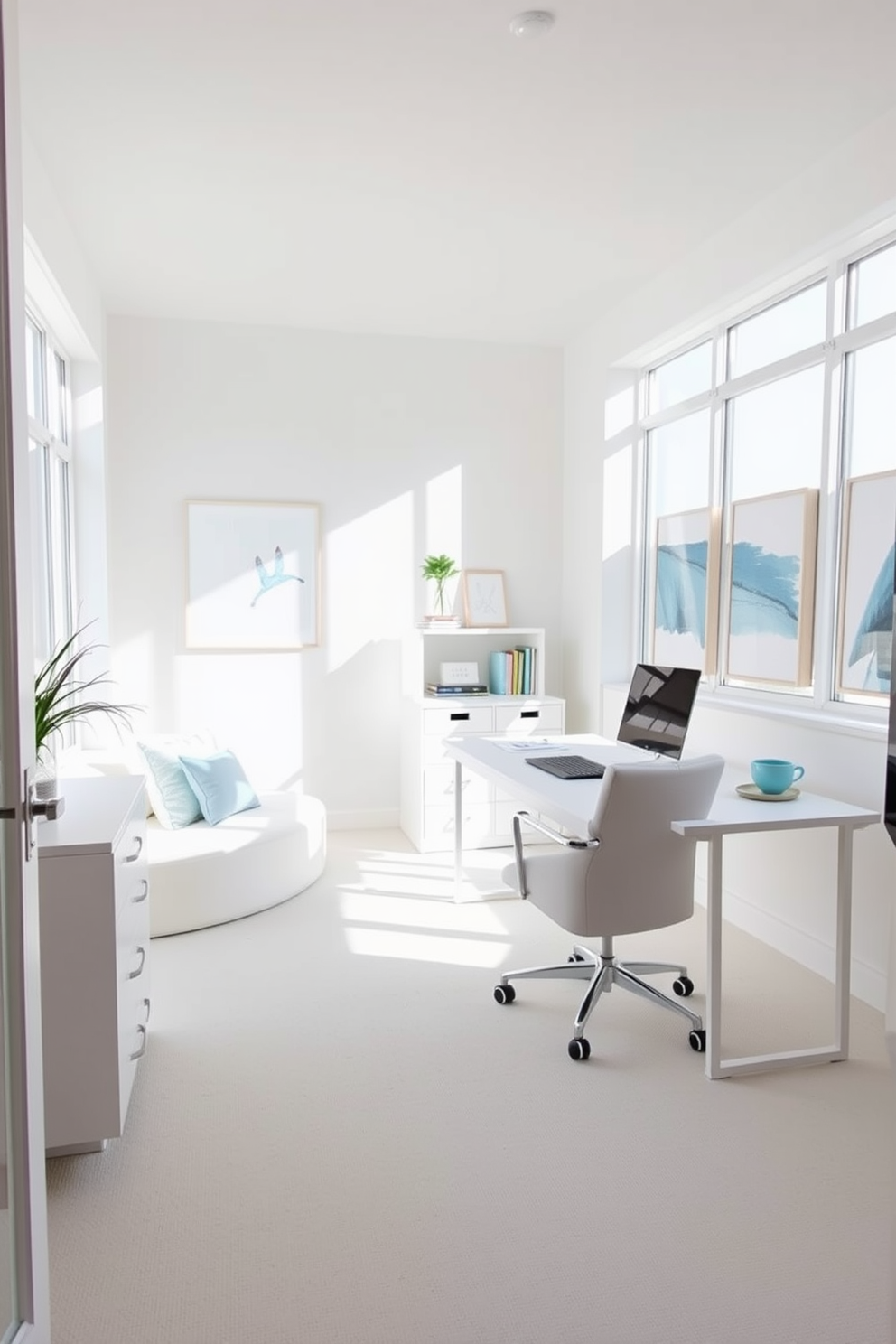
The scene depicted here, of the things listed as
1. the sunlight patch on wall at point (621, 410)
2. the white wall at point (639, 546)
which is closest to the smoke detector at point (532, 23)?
the white wall at point (639, 546)

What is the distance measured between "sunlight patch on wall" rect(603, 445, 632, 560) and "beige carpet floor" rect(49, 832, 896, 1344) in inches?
98.5

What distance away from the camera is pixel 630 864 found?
8.98 ft

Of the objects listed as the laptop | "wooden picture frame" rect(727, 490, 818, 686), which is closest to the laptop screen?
the laptop

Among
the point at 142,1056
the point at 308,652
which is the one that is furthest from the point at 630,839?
the point at 308,652

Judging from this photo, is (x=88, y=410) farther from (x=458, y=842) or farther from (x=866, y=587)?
(x=866, y=587)

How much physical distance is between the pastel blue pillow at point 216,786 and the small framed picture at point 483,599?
5.75 ft

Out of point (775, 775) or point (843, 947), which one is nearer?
point (843, 947)

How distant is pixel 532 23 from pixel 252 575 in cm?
326

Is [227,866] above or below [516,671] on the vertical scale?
below

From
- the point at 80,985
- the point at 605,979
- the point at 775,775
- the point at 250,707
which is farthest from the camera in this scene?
the point at 250,707

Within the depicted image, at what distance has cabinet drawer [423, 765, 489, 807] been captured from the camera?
492cm

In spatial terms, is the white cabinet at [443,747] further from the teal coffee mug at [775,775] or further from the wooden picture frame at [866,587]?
the teal coffee mug at [775,775]

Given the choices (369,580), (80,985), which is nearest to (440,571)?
(369,580)

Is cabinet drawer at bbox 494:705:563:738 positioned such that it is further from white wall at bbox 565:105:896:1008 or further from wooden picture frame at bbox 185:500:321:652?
wooden picture frame at bbox 185:500:321:652
